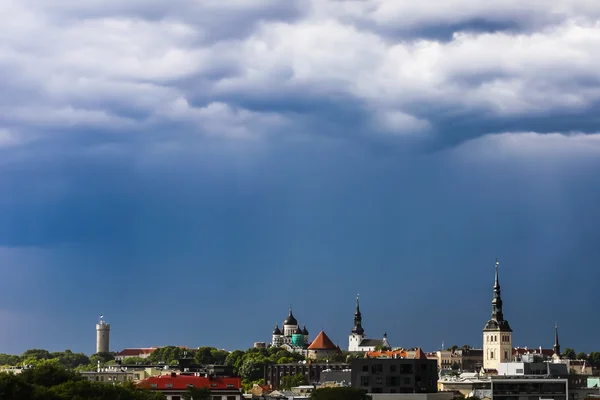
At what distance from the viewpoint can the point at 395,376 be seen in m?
142

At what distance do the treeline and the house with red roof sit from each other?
15.2m

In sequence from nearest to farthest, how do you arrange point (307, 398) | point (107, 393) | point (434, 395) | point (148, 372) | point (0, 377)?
point (0, 377) → point (107, 393) → point (434, 395) → point (307, 398) → point (148, 372)

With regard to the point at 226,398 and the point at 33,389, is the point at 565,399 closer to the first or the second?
the point at 226,398

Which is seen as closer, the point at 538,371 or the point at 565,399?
the point at 565,399

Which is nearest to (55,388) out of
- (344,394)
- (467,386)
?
(344,394)

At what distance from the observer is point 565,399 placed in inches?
5300

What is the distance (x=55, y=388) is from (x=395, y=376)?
4719 centimetres

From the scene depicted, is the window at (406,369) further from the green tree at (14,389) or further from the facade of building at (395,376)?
the green tree at (14,389)

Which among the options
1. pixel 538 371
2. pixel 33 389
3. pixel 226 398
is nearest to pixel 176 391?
pixel 226 398

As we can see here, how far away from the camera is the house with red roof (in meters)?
143

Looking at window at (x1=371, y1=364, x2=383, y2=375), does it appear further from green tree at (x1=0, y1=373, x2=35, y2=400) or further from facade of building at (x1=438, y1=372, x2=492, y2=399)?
green tree at (x1=0, y1=373, x2=35, y2=400)

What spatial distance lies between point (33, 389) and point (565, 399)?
61429mm

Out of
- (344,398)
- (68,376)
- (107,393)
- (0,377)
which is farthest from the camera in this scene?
(344,398)

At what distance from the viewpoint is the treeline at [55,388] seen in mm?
98000
